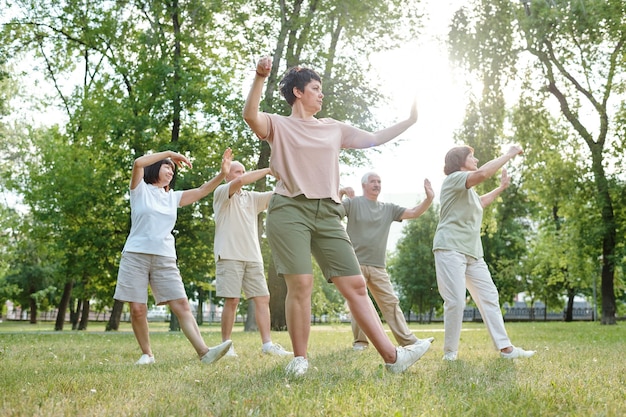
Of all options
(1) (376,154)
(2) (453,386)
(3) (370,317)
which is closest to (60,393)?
(3) (370,317)

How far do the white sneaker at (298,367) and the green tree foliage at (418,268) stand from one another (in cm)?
4475

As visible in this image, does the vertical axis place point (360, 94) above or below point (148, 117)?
above

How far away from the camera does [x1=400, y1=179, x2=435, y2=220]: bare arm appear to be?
684cm

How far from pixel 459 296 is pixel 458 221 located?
768 mm

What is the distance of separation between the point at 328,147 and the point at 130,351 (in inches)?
183

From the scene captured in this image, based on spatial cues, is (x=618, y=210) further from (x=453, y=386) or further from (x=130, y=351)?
(x=453, y=386)

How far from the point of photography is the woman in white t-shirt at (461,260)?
675cm

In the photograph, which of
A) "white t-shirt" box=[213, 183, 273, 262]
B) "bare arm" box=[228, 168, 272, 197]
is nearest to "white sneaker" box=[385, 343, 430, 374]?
"bare arm" box=[228, 168, 272, 197]

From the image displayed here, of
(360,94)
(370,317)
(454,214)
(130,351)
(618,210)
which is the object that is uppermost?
(360,94)

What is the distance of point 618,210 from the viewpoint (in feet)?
75.5

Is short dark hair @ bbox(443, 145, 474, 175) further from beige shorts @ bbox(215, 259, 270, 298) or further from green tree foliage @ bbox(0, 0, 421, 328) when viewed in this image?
green tree foliage @ bbox(0, 0, 421, 328)

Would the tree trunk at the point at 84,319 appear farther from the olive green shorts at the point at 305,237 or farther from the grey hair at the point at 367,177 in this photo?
the olive green shorts at the point at 305,237

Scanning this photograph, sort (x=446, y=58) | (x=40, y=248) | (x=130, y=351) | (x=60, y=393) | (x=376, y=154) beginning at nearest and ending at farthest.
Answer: (x=60, y=393)
(x=130, y=351)
(x=446, y=58)
(x=376, y=154)
(x=40, y=248)

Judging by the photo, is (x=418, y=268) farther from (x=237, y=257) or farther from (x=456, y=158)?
(x=456, y=158)
